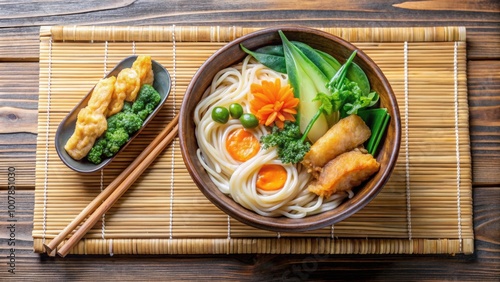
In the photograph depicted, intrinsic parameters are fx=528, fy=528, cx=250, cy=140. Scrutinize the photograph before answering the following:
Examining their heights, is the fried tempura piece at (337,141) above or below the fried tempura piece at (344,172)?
above

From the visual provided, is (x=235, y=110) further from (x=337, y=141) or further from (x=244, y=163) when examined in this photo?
(x=337, y=141)

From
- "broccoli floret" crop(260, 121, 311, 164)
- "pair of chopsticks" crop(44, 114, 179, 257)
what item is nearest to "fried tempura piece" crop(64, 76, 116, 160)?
"pair of chopsticks" crop(44, 114, 179, 257)

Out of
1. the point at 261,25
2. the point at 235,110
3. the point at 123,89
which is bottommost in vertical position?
the point at 235,110

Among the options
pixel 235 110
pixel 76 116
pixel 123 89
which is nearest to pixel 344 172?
pixel 235 110

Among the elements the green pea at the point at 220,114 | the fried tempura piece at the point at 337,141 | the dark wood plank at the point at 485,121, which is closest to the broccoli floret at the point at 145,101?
the green pea at the point at 220,114

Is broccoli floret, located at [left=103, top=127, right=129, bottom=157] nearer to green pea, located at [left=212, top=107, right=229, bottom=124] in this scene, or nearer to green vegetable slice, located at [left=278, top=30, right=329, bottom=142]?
green pea, located at [left=212, top=107, right=229, bottom=124]

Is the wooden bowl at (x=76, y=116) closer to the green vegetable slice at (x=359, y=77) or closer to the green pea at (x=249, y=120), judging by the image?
the green pea at (x=249, y=120)

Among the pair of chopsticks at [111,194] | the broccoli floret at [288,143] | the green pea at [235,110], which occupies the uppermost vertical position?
the green pea at [235,110]
